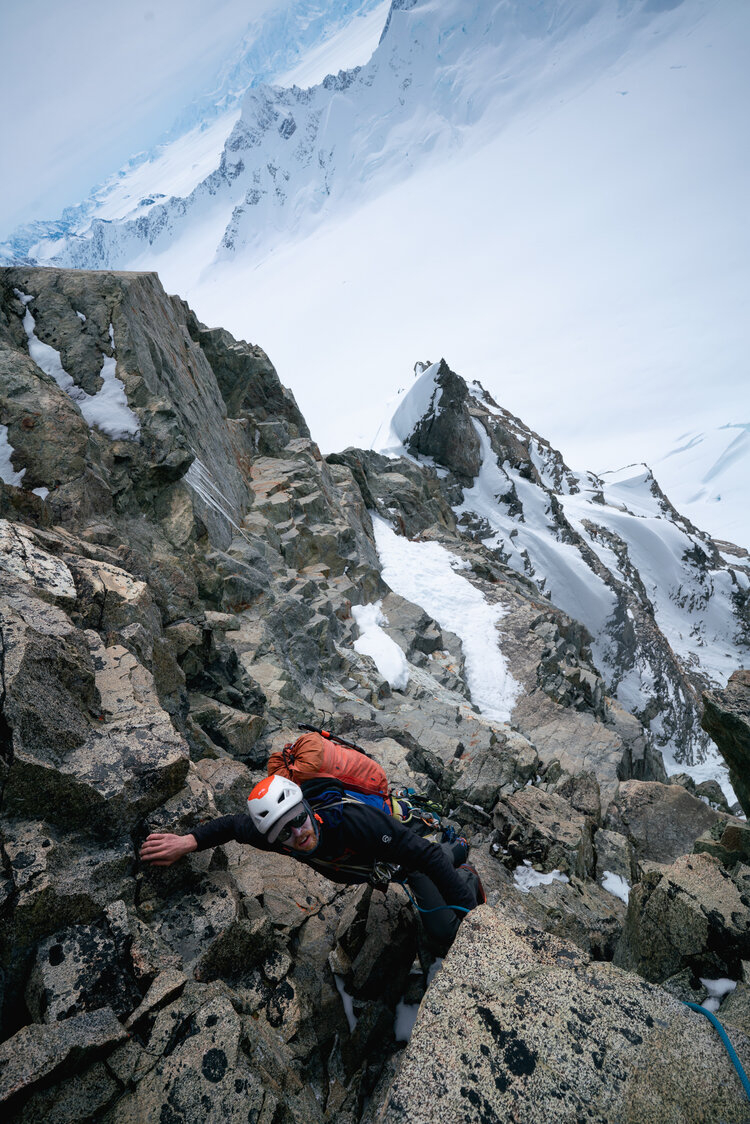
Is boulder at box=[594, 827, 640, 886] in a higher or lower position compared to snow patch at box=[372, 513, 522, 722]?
higher

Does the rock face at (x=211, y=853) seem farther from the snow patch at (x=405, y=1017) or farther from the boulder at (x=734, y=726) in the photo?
the boulder at (x=734, y=726)

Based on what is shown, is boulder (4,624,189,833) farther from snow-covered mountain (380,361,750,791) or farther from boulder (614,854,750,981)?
snow-covered mountain (380,361,750,791)

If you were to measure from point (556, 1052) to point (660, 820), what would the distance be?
1189 cm

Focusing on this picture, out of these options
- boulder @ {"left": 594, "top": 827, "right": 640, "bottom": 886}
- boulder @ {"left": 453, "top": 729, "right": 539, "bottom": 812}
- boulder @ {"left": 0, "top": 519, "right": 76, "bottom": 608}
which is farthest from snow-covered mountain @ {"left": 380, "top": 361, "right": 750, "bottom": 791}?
boulder @ {"left": 0, "top": 519, "right": 76, "bottom": 608}

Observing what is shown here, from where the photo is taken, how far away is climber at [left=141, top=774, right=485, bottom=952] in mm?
4324

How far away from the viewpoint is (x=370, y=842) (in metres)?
4.53

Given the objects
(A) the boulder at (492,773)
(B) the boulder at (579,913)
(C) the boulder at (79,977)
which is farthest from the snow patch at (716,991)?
(A) the boulder at (492,773)

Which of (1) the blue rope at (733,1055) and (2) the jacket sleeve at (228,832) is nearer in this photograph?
(1) the blue rope at (733,1055)

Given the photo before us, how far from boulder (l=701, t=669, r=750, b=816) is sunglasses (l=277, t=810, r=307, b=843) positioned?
728 cm

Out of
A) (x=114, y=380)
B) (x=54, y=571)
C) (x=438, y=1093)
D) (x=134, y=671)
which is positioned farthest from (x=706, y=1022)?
(x=114, y=380)

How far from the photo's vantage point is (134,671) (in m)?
5.97

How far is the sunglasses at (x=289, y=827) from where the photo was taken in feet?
14.1

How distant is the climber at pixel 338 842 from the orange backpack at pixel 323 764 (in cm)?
13

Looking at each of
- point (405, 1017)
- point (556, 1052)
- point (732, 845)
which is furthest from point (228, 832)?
point (732, 845)
